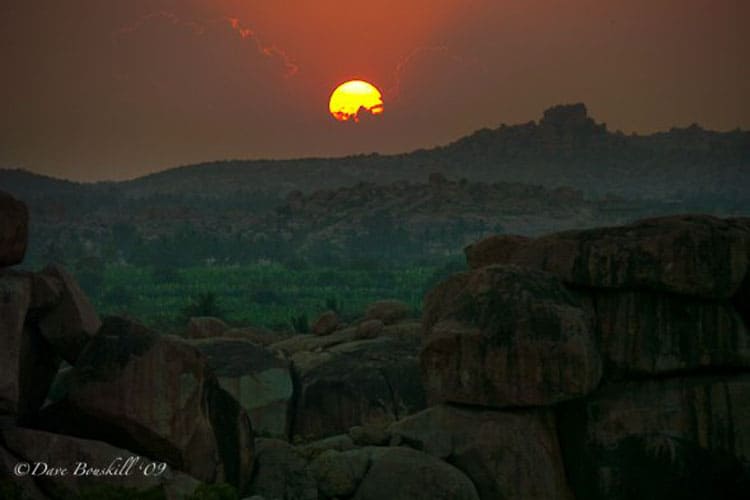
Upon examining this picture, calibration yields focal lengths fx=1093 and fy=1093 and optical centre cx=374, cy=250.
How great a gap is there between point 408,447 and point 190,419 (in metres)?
2.56

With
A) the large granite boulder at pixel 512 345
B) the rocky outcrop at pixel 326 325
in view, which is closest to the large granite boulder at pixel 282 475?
the large granite boulder at pixel 512 345

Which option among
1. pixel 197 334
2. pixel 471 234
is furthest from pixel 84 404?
pixel 471 234

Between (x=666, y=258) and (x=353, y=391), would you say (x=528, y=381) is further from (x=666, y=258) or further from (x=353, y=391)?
Result: (x=353, y=391)

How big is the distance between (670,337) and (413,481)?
335 cm

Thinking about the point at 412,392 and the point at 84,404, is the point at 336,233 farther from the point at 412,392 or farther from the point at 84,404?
the point at 84,404

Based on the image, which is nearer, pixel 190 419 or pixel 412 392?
pixel 190 419

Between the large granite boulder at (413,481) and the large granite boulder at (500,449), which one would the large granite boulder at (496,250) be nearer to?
the large granite boulder at (500,449)

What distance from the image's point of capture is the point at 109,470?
9.79m

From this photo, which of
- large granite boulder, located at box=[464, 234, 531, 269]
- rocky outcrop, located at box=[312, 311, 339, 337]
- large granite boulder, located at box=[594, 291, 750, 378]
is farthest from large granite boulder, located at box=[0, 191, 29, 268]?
rocky outcrop, located at box=[312, 311, 339, 337]

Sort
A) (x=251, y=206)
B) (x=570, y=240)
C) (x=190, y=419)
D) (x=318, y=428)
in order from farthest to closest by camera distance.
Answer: (x=251, y=206), (x=318, y=428), (x=570, y=240), (x=190, y=419)

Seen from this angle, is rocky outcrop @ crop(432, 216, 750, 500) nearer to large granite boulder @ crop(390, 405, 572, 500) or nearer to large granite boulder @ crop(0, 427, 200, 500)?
large granite boulder @ crop(390, 405, 572, 500)

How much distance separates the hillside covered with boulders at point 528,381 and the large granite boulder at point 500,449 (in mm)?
17

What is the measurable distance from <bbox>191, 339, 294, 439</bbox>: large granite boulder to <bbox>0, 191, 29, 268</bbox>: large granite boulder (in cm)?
519

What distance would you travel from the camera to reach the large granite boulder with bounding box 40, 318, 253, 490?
10391 mm
